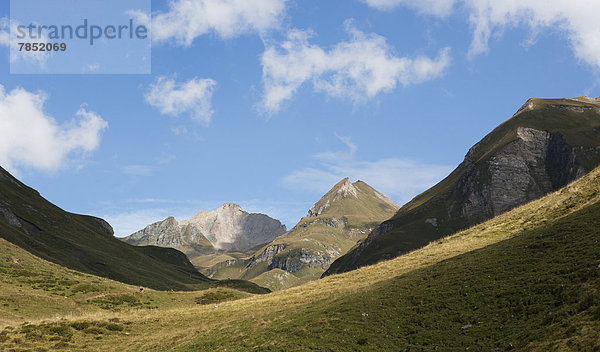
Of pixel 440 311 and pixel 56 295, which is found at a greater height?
pixel 56 295

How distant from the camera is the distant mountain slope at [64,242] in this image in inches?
4958

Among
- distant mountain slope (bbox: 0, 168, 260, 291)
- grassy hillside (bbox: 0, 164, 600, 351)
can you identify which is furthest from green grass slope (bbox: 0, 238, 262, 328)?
distant mountain slope (bbox: 0, 168, 260, 291)

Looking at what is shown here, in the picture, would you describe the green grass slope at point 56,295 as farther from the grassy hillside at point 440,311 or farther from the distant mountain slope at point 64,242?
the distant mountain slope at point 64,242

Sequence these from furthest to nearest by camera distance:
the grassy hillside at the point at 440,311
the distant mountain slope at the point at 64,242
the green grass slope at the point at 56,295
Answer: the distant mountain slope at the point at 64,242
the green grass slope at the point at 56,295
the grassy hillside at the point at 440,311

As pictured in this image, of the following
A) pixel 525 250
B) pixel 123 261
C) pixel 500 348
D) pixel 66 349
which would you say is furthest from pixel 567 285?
pixel 123 261

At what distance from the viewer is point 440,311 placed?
35.8 m

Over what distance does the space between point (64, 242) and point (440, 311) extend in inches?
5584

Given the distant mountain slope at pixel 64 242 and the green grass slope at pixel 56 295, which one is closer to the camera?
the green grass slope at pixel 56 295

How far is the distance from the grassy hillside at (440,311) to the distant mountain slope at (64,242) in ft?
265

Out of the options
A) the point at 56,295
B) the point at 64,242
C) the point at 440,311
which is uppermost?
the point at 64,242

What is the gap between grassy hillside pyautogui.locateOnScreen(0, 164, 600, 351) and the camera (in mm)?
29016

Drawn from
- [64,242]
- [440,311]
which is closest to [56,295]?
[440,311]

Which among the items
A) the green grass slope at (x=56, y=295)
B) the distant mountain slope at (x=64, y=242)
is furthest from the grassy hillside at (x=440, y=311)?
the distant mountain slope at (x=64, y=242)

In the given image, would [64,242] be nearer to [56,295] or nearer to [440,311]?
[56,295]
